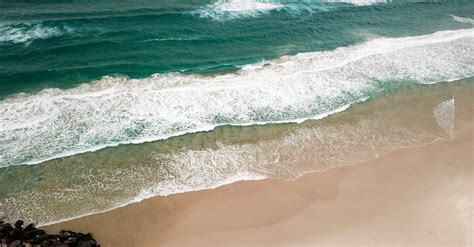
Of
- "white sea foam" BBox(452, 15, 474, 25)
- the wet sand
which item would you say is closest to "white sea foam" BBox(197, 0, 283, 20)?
"white sea foam" BBox(452, 15, 474, 25)

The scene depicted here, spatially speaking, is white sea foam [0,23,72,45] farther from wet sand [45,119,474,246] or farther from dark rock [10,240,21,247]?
wet sand [45,119,474,246]

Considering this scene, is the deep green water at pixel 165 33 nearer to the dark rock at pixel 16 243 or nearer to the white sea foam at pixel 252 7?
the white sea foam at pixel 252 7

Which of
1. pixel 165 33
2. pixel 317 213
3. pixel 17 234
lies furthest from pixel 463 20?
pixel 17 234

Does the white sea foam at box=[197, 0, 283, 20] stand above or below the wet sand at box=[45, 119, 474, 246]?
above

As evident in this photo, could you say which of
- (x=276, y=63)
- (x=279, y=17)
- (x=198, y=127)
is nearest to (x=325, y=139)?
(x=198, y=127)

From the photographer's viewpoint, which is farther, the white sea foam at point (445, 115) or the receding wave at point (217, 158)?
the white sea foam at point (445, 115)

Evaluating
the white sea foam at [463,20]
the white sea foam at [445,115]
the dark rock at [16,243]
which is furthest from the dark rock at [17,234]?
the white sea foam at [463,20]

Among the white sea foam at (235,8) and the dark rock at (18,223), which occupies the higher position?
the white sea foam at (235,8)
